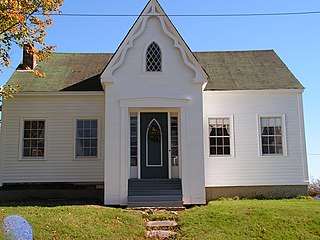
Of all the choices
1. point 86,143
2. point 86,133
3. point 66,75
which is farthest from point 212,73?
point 66,75

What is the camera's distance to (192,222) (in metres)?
10.6

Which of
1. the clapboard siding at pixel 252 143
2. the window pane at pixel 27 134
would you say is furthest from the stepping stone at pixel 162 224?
the window pane at pixel 27 134

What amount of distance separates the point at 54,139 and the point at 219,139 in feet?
24.3

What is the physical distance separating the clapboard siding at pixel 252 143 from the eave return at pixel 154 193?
2943mm

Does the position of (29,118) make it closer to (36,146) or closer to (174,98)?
(36,146)

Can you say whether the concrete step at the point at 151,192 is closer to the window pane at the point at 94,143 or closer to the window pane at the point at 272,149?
the window pane at the point at 94,143

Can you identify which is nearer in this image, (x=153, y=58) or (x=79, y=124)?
(x=153, y=58)

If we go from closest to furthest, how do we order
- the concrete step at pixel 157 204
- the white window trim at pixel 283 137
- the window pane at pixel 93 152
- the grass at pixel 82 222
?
the grass at pixel 82 222 < the concrete step at pixel 157 204 < the white window trim at pixel 283 137 < the window pane at pixel 93 152

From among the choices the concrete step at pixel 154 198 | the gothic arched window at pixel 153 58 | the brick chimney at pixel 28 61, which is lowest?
the concrete step at pixel 154 198

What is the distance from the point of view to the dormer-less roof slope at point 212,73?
56.4ft

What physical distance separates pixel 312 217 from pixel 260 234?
2.22 m

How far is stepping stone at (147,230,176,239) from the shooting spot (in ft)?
32.6

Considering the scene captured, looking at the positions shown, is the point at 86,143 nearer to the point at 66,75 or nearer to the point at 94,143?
the point at 94,143

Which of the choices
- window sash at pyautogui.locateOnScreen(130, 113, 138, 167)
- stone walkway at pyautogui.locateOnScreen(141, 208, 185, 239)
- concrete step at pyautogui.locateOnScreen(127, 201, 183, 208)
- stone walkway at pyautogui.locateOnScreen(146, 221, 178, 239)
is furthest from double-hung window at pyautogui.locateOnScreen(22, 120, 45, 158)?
stone walkway at pyautogui.locateOnScreen(146, 221, 178, 239)
